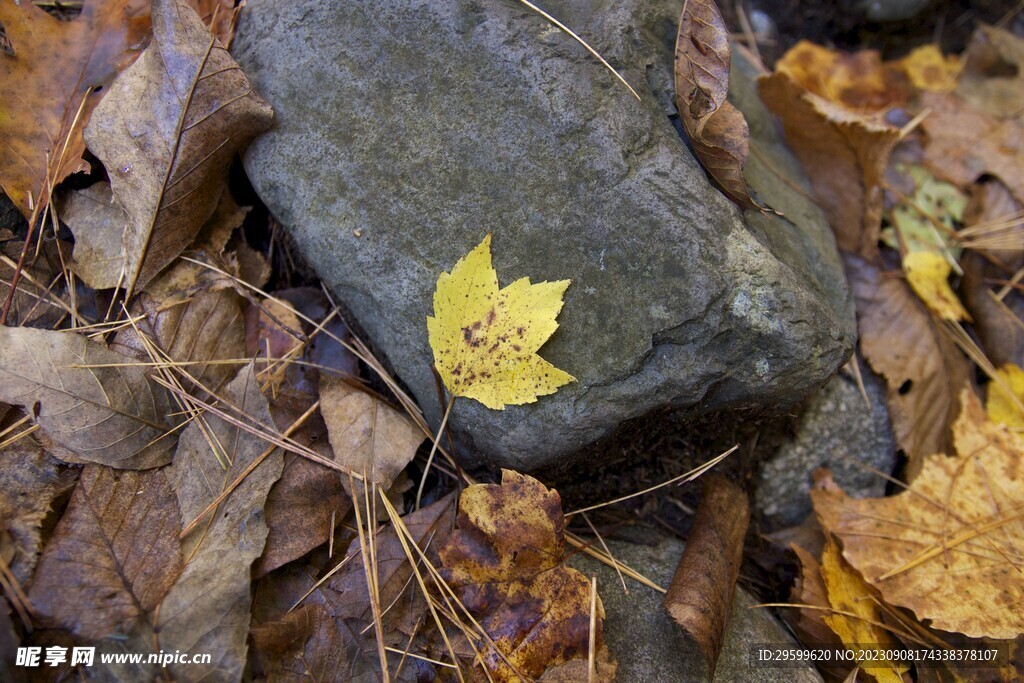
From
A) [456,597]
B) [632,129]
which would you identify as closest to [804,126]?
[632,129]

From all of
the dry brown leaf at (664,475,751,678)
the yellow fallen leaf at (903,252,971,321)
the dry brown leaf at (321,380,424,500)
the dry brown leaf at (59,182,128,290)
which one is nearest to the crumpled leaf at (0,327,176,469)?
the dry brown leaf at (59,182,128,290)

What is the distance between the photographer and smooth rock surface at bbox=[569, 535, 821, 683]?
5.25 feet

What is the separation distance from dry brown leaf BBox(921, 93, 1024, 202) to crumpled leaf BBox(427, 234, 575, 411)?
2.06 metres

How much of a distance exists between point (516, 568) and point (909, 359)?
1533 millimetres

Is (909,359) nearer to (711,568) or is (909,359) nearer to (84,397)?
(711,568)

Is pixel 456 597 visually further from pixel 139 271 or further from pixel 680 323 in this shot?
pixel 139 271

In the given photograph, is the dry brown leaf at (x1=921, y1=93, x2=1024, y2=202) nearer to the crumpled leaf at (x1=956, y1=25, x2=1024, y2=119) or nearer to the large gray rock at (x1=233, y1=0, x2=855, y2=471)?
the crumpled leaf at (x1=956, y1=25, x2=1024, y2=119)

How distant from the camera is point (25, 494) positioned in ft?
4.99

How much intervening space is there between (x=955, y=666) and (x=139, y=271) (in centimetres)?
244

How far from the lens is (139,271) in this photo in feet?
5.83

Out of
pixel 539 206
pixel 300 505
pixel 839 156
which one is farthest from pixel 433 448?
pixel 839 156

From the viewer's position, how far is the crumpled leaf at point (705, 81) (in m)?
1.71

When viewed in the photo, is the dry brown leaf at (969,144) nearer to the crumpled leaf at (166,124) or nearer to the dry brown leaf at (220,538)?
the crumpled leaf at (166,124)

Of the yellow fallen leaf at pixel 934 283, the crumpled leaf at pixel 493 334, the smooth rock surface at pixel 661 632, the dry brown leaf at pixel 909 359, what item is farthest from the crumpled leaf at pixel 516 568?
the yellow fallen leaf at pixel 934 283
